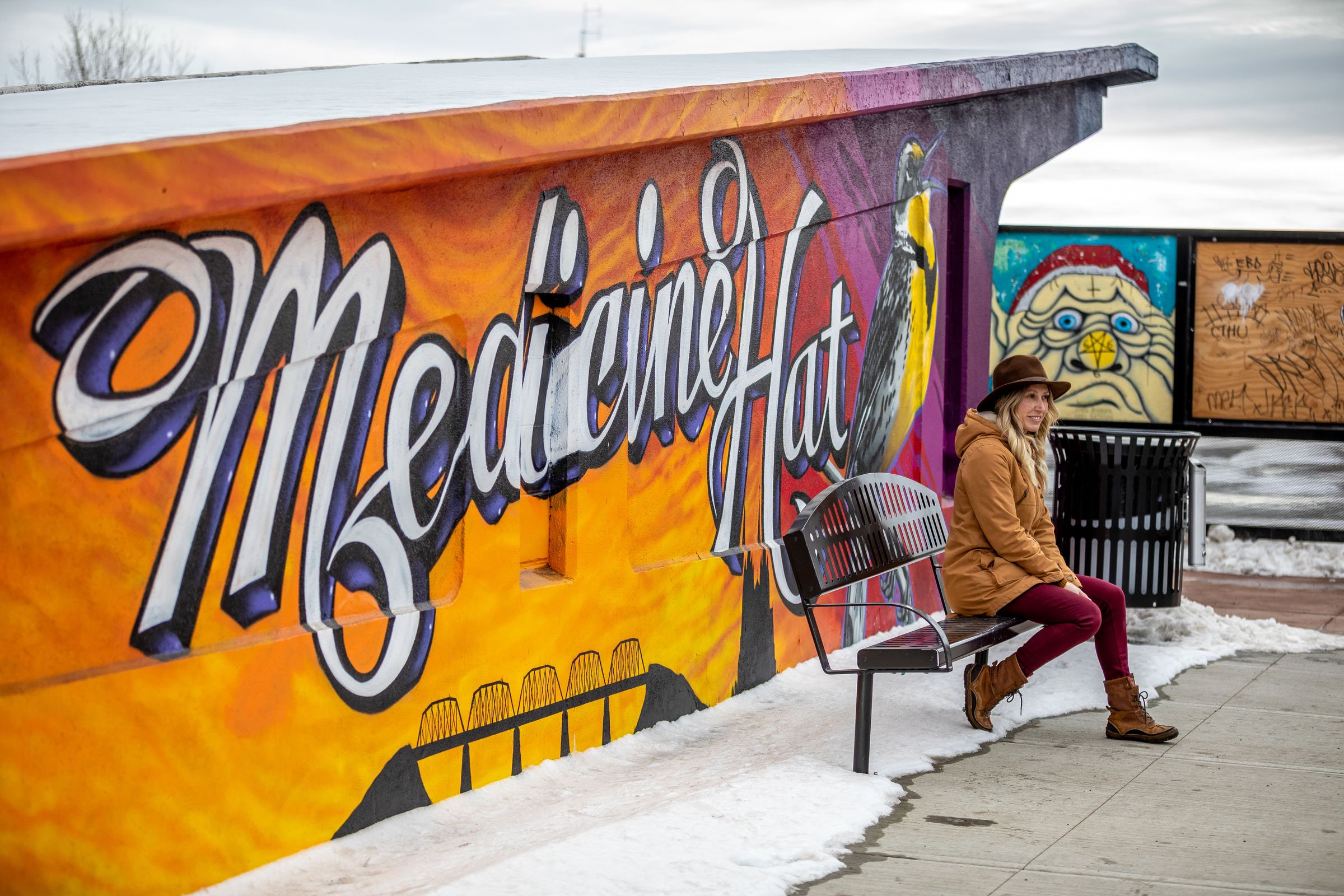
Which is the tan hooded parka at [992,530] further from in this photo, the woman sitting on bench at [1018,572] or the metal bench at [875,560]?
the metal bench at [875,560]

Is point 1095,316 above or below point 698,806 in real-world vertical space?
above

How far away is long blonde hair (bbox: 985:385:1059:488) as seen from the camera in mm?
6191

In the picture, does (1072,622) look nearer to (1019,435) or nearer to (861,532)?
(1019,435)

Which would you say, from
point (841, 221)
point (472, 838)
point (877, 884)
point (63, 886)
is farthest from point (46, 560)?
point (841, 221)

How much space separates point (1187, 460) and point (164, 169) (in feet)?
19.6

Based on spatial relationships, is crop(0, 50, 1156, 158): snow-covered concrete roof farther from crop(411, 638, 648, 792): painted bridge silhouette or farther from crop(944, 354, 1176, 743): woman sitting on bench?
crop(411, 638, 648, 792): painted bridge silhouette

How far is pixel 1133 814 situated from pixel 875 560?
190 cm

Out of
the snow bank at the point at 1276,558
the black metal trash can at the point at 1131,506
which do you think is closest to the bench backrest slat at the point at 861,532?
the black metal trash can at the point at 1131,506

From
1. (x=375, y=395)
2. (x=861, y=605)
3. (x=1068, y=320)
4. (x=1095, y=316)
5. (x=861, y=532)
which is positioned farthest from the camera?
(x=1068, y=320)

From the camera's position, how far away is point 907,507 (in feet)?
23.8

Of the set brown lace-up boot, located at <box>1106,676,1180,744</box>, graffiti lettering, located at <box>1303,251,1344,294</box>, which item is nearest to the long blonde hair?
brown lace-up boot, located at <box>1106,676,1180,744</box>

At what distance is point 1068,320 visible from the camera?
48.0 feet

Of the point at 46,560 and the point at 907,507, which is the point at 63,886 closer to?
the point at 46,560

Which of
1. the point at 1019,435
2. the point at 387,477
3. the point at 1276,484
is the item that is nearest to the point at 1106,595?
the point at 1019,435
